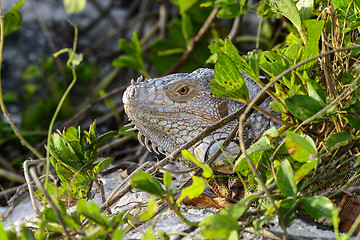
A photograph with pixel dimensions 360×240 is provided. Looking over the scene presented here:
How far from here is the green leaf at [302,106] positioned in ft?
3.77

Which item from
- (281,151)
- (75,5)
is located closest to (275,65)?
(281,151)

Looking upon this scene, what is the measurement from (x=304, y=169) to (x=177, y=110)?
0.52 meters

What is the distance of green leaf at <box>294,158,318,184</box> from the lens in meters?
1.06

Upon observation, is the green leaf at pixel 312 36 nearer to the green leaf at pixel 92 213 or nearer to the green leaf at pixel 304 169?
the green leaf at pixel 304 169

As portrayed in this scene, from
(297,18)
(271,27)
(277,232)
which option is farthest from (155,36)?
(277,232)

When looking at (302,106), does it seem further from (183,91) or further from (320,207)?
(183,91)

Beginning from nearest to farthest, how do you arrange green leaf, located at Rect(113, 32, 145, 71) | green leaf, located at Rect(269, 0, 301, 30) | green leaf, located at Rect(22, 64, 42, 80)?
green leaf, located at Rect(269, 0, 301, 30)
green leaf, located at Rect(113, 32, 145, 71)
green leaf, located at Rect(22, 64, 42, 80)

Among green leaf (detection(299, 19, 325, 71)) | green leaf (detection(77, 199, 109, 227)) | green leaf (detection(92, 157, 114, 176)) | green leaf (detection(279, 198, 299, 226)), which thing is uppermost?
green leaf (detection(299, 19, 325, 71))

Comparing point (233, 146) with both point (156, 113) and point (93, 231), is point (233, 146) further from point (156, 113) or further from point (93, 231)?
point (93, 231)

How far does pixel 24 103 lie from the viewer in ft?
11.8

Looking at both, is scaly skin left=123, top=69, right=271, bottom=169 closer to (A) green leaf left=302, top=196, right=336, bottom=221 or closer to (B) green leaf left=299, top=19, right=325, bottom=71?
(B) green leaf left=299, top=19, right=325, bottom=71

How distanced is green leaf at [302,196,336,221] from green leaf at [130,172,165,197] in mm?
313

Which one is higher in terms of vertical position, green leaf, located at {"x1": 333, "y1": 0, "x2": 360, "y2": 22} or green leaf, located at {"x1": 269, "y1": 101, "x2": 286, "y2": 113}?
green leaf, located at {"x1": 333, "y1": 0, "x2": 360, "y2": 22}

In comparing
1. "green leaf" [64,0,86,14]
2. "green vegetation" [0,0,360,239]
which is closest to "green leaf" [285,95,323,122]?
"green vegetation" [0,0,360,239]
